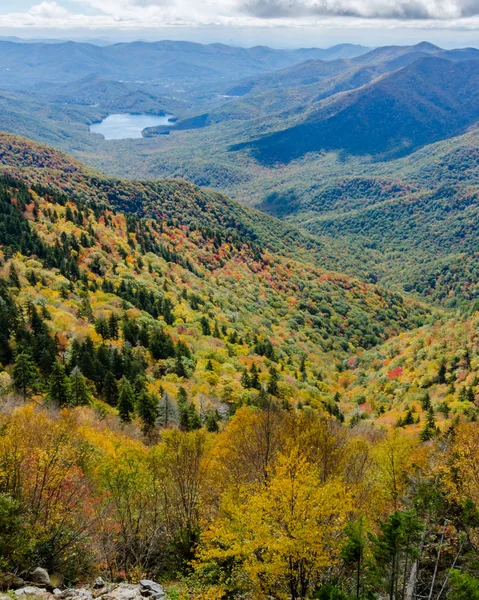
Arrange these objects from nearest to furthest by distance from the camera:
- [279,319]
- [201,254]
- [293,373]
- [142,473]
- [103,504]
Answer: [103,504]
[142,473]
[293,373]
[279,319]
[201,254]

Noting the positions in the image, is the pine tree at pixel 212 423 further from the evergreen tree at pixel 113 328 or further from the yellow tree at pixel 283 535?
the yellow tree at pixel 283 535

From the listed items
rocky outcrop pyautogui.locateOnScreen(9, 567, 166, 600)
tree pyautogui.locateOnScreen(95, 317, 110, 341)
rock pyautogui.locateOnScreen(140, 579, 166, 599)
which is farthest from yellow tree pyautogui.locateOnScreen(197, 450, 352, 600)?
tree pyautogui.locateOnScreen(95, 317, 110, 341)

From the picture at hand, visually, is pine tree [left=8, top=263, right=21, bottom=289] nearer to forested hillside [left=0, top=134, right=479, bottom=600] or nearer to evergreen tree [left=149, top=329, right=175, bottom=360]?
forested hillside [left=0, top=134, right=479, bottom=600]

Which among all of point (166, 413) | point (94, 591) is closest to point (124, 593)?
point (94, 591)

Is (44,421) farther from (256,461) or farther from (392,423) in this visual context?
(392,423)

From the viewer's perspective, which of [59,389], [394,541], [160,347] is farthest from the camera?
[160,347]

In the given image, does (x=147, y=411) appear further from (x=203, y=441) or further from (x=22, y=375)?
(x=203, y=441)

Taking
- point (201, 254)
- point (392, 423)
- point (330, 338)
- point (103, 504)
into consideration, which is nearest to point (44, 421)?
point (103, 504)
